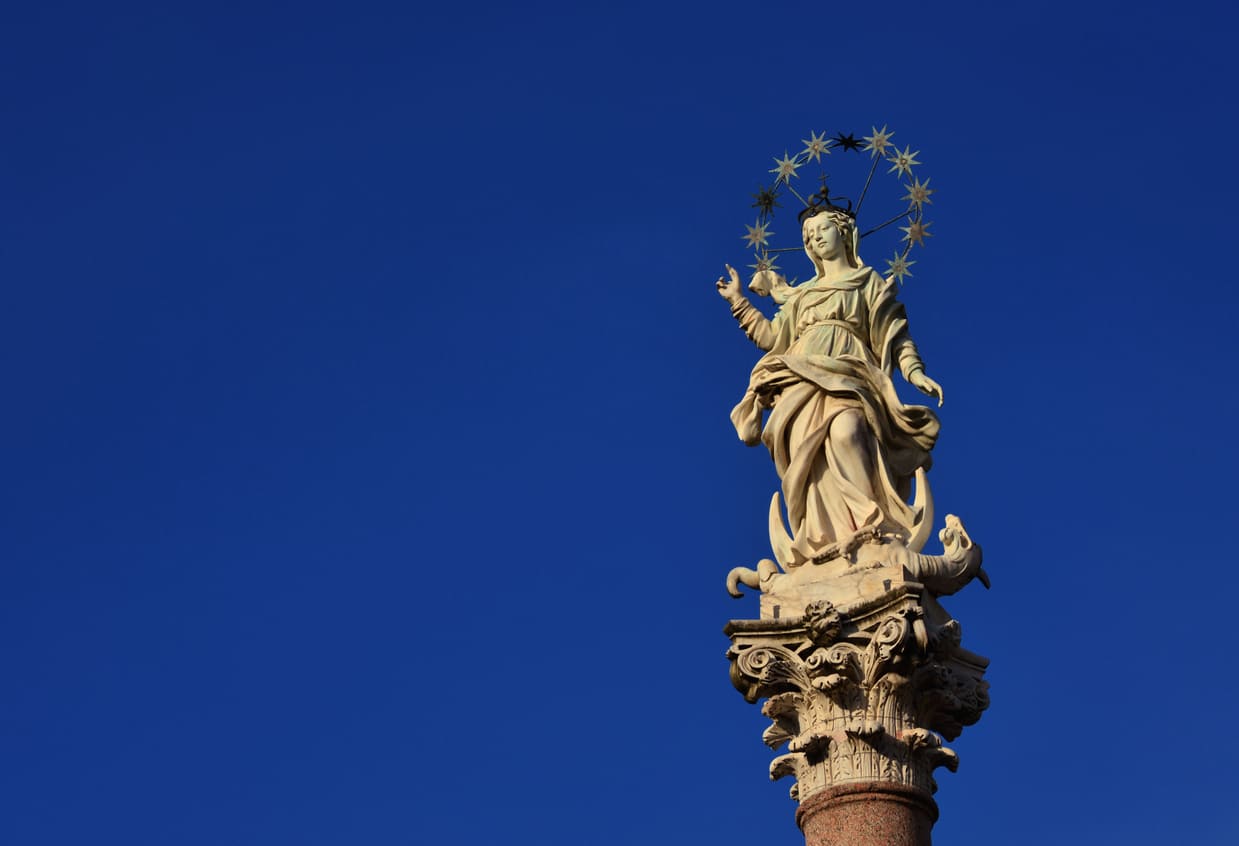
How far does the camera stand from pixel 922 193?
2553 centimetres

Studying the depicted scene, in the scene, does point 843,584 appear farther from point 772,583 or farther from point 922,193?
point 922,193

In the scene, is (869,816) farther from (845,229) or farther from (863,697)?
(845,229)

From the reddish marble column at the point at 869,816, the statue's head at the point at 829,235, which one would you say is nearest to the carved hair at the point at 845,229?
the statue's head at the point at 829,235

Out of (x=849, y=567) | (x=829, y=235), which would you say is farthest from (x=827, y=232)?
(x=849, y=567)

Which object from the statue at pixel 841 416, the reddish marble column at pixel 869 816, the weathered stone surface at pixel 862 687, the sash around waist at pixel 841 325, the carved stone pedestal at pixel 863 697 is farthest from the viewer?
the sash around waist at pixel 841 325

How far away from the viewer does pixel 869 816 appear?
1988cm

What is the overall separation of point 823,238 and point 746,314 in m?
1.24

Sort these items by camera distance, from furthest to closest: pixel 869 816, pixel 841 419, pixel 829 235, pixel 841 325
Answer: pixel 829 235
pixel 841 325
pixel 841 419
pixel 869 816

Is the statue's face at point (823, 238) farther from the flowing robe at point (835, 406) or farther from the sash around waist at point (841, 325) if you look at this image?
the sash around waist at point (841, 325)

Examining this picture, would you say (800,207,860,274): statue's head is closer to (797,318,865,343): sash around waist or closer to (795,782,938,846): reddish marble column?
(797,318,865,343): sash around waist

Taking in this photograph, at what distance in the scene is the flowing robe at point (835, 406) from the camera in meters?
22.5

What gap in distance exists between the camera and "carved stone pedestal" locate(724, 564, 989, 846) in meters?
20.0

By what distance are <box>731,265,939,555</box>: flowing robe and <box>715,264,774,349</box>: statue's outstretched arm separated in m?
0.02

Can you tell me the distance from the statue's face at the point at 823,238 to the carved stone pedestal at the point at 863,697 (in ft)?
15.7
